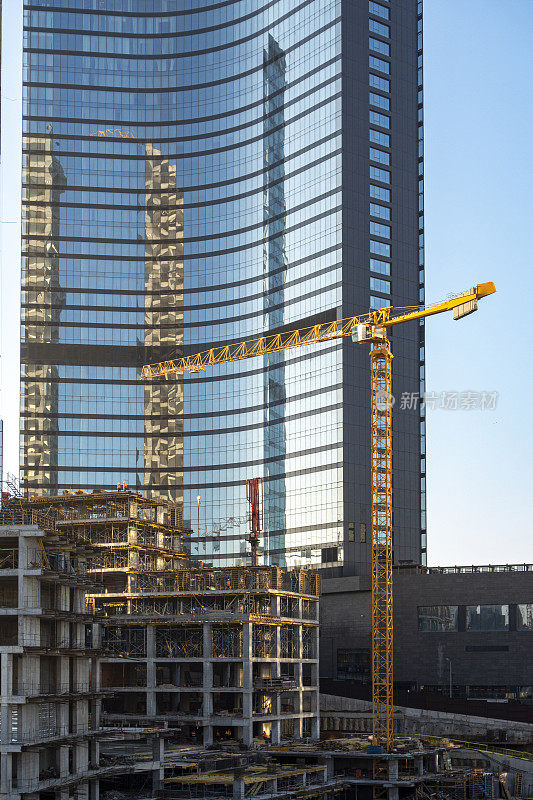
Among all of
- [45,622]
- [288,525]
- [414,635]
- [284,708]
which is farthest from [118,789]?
[288,525]

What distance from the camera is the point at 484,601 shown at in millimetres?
146000

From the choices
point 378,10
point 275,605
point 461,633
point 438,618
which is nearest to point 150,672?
point 275,605

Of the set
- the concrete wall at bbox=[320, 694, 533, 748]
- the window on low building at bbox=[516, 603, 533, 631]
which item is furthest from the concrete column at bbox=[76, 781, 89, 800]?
the window on low building at bbox=[516, 603, 533, 631]

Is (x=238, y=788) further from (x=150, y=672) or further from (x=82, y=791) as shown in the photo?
(x=150, y=672)

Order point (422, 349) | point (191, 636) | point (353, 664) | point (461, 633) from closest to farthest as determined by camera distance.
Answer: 1. point (191, 636)
2. point (461, 633)
3. point (353, 664)
4. point (422, 349)

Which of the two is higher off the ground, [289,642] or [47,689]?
[47,689]

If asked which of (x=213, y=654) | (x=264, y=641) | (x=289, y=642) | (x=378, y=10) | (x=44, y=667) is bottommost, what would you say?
(x=213, y=654)

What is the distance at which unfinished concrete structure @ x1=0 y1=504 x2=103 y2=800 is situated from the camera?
7531cm

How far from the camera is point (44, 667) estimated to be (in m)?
81.8

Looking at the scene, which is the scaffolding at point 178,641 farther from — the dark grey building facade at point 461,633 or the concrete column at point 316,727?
the dark grey building facade at point 461,633

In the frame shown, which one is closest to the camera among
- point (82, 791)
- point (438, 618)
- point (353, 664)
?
point (82, 791)

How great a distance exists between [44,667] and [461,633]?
78634 mm

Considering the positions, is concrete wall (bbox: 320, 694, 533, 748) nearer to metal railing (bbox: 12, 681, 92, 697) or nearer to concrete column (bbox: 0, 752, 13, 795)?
metal railing (bbox: 12, 681, 92, 697)

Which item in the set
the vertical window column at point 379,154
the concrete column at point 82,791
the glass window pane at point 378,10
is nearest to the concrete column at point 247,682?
the concrete column at point 82,791
